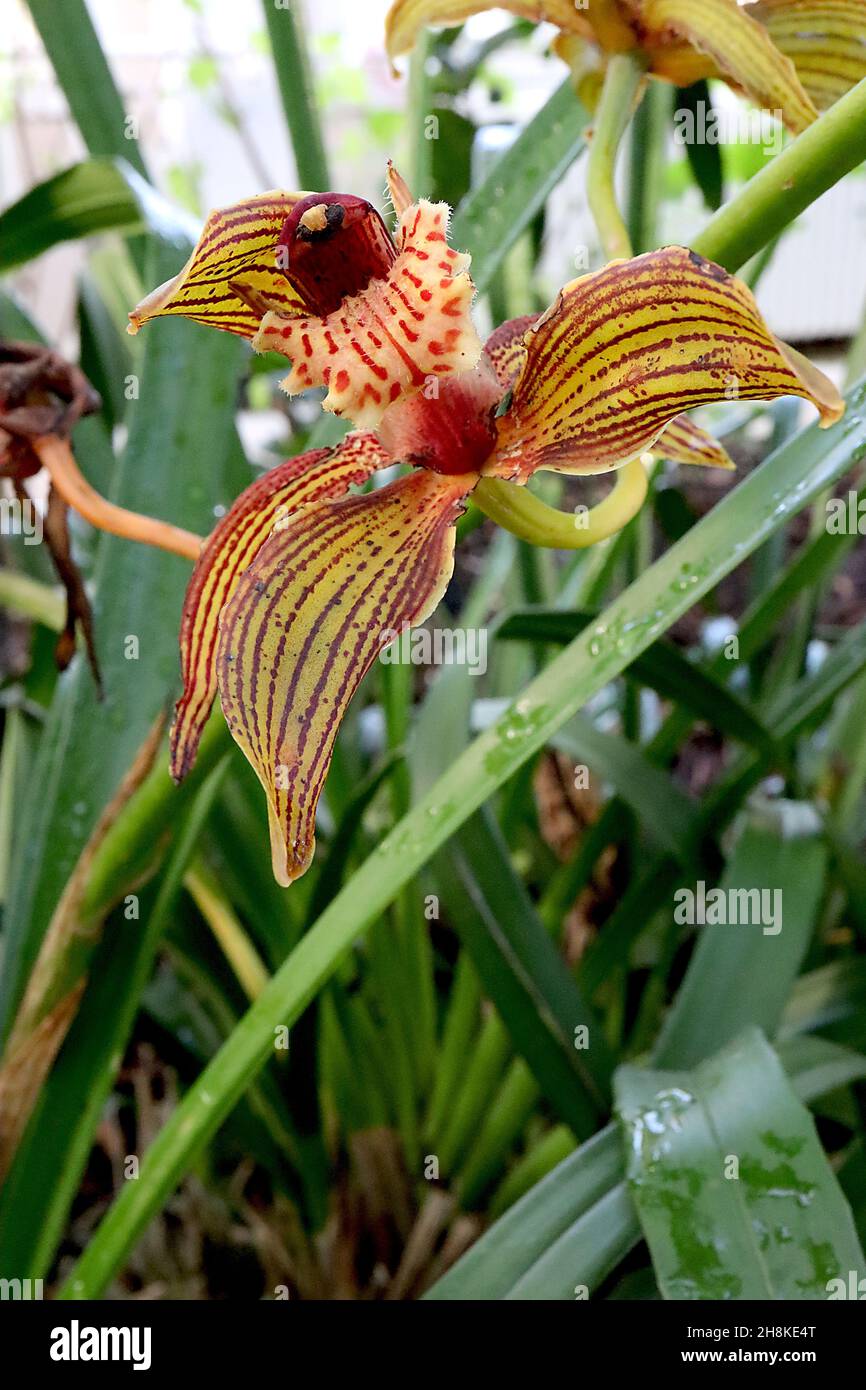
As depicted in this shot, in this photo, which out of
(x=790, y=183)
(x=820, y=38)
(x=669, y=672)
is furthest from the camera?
(x=669, y=672)

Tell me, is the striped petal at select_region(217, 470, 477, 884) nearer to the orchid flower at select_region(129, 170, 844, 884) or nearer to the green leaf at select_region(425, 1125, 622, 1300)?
the orchid flower at select_region(129, 170, 844, 884)

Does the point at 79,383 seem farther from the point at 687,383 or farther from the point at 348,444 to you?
the point at 687,383

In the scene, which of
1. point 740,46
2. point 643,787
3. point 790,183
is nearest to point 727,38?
point 740,46

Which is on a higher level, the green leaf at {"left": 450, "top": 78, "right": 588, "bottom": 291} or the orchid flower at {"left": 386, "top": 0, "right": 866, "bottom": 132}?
the green leaf at {"left": 450, "top": 78, "right": 588, "bottom": 291}

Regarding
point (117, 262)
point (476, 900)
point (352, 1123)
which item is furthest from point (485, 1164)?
point (117, 262)

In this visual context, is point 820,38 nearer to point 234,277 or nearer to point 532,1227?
point 234,277

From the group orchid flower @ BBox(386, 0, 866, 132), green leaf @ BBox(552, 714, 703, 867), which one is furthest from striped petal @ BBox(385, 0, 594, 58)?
green leaf @ BBox(552, 714, 703, 867)
